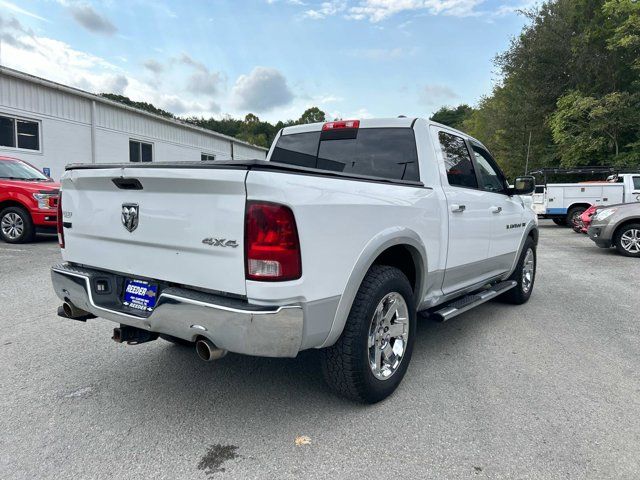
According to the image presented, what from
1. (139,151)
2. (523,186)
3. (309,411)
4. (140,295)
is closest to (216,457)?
(309,411)

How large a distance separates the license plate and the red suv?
7.68 metres

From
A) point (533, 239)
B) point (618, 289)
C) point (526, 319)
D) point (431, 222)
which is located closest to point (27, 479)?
point (431, 222)

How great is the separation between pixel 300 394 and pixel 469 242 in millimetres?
1977

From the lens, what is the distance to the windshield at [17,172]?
31.4ft

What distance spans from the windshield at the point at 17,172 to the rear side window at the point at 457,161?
30.4ft

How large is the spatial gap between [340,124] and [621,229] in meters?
9.09

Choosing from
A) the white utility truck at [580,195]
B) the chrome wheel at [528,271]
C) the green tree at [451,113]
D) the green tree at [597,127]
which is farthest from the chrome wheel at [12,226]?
the green tree at [451,113]

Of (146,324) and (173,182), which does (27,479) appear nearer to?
(146,324)

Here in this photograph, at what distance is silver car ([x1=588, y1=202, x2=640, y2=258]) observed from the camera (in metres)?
10.1

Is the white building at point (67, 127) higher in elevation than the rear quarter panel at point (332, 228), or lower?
higher

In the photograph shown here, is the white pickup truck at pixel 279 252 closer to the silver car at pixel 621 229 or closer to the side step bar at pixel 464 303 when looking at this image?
the side step bar at pixel 464 303

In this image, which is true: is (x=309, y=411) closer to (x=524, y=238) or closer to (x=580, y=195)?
(x=524, y=238)

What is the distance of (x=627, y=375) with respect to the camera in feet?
11.5

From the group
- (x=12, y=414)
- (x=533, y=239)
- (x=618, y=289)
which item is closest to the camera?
(x=12, y=414)
